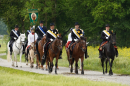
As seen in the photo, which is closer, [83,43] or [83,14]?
[83,43]

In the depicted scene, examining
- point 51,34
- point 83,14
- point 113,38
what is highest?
point 83,14

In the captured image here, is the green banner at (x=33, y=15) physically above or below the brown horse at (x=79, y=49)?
above

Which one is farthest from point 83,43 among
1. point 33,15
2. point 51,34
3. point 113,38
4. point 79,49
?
point 33,15

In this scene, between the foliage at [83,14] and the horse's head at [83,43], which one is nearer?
the horse's head at [83,43]

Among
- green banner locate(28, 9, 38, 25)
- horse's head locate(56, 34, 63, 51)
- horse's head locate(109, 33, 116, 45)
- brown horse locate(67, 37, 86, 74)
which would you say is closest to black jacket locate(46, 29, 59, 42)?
horse's head locate(56, 34, 63, 51)

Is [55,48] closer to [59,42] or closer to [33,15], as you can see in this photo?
[59,42]

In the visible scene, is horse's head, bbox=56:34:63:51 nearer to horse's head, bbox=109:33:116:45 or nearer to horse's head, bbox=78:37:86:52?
horse's head, bbox=78:37:86:52

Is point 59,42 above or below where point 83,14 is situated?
below

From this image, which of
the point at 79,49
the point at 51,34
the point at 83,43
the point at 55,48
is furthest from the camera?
the point at 51,34

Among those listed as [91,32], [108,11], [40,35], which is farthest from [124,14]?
[40,35]

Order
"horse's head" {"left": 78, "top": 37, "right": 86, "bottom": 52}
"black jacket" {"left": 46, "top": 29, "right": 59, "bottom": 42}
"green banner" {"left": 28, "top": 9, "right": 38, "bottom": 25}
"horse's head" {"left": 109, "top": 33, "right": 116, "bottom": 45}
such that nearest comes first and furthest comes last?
"horse's head" {"left": 109, "top": 33, "right": 116, "bottom": 45}, "horse's head" {"left": 78, "top": 37, "right": 86, "bottom": 52}, "black jacket" {"left": 46, "top": 29, "right": 59, "bottom": 42}, "green banner" {"left": 28, "top": 9, "right": 38, "bottom": 25}

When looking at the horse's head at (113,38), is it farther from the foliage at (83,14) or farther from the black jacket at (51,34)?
the foliage at (83,14)

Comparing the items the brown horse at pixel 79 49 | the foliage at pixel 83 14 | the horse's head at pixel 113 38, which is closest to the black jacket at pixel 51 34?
the brown horse at pixel 79 49

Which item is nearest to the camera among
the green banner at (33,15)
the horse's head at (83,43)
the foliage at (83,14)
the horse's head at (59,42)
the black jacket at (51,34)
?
the horse's head at (83,43)
